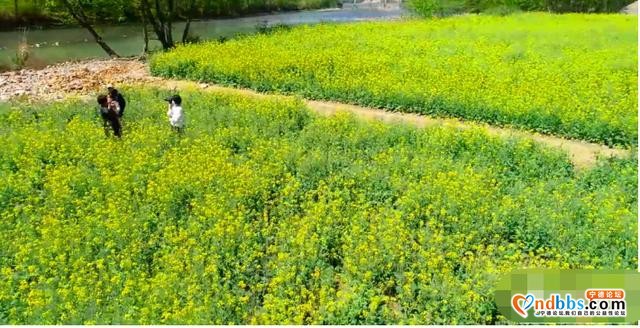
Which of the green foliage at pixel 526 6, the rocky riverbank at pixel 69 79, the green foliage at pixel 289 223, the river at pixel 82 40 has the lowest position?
the green foliage at pixel 289 223

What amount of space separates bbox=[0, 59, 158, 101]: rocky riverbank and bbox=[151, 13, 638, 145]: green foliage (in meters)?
1.78

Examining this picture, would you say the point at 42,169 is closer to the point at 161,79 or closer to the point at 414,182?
the point at 414,182

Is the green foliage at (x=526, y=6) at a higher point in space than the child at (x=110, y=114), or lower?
higher

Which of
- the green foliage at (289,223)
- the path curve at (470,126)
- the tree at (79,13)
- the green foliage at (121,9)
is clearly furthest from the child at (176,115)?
the green foliage at (121,9)

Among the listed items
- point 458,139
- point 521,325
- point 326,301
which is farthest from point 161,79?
point 521,325

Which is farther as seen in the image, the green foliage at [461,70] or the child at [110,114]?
the green foliage at [461,70]

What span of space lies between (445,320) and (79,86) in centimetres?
1966

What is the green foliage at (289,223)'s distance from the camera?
7.79 meters

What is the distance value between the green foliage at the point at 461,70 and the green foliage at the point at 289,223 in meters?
2.89

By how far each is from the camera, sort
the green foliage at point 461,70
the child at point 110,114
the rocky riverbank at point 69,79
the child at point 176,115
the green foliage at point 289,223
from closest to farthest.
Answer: the green foliage at point 289,223 < the child at point 110,114 < the child at point 176,115 < the green foliage at point 461,70 < the rocky riverbank at point 69,79

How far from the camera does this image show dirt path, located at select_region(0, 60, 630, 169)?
48.5 ft

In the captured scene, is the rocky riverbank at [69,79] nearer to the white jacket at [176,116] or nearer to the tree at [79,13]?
the tree at [79,13]

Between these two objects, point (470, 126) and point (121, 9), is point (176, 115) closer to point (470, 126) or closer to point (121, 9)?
point (470, 126)

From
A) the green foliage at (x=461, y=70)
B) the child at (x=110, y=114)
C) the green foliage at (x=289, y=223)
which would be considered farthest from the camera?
the green foliage at (x=461, y=70)
